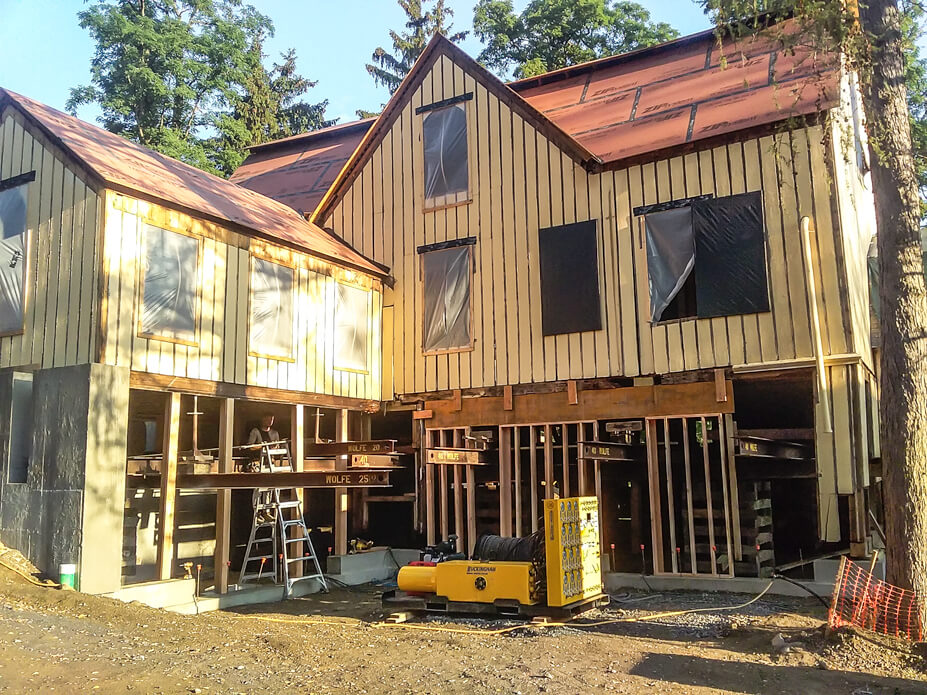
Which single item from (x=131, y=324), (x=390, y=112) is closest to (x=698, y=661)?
(x=131, y=324)

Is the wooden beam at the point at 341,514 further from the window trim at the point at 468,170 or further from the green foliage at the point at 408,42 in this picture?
the green foliage at the point at 408,42

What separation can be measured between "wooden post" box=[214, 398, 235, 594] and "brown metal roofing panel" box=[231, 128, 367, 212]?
7.42 metres

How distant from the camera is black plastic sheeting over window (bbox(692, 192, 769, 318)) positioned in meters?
13.3

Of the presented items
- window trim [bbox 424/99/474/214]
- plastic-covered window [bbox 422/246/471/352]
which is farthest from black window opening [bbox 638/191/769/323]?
window trim [bbox 424/99/474/214]

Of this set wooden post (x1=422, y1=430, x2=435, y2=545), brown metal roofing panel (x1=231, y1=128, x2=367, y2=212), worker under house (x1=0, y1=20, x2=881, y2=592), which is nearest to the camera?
worker under house (x1=0, y1=20, x2=881, y2=592)

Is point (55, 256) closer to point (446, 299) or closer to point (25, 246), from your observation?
point (25, 246)

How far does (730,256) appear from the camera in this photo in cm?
1348

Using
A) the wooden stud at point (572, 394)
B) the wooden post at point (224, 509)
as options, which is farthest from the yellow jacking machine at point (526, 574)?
the wooden stud at point (572, 394)

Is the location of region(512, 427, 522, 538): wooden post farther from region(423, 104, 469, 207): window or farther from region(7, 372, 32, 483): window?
region(7, 372, 32, 483): window

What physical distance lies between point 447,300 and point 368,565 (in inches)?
219

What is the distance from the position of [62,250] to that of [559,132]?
908 cm

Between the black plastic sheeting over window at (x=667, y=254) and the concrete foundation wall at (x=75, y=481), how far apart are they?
8.88 meters

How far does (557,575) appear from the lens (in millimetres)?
10367

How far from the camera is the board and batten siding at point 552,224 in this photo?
42.7 feet
